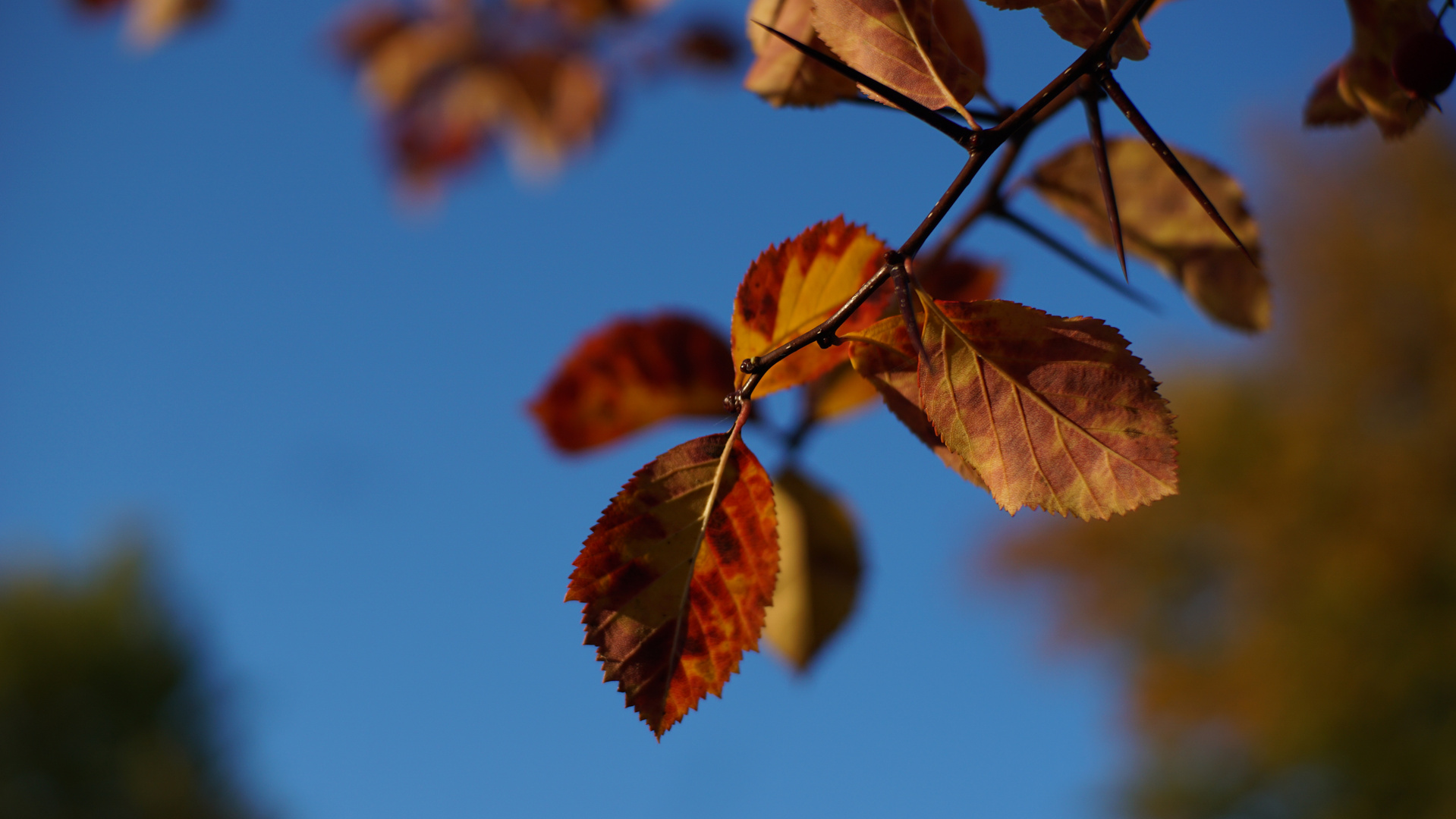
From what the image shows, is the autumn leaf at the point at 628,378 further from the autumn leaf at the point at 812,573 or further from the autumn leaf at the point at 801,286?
the autumn leaf at the point at 801,286

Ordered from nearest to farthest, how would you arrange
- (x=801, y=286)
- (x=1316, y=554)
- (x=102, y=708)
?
(x=801, y=286) → (x=1316, y=554) → (x=102, y=708)

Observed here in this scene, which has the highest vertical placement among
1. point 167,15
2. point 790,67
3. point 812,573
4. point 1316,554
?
point 167,15

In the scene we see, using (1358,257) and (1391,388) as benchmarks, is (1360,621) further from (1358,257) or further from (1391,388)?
(1358,257)

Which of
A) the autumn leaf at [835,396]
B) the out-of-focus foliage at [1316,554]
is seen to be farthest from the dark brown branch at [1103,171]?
the out-of-focus foliage at [1316,554]

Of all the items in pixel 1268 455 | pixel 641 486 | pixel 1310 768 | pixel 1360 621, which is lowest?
pixel 1310 768

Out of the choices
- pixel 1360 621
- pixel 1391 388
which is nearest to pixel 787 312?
pixel 1360 621

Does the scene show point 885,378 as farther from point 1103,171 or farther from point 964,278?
point 964,278

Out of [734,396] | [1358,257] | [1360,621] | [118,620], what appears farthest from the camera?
[118,620]

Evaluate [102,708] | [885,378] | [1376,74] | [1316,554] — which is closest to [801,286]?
[885,378]
